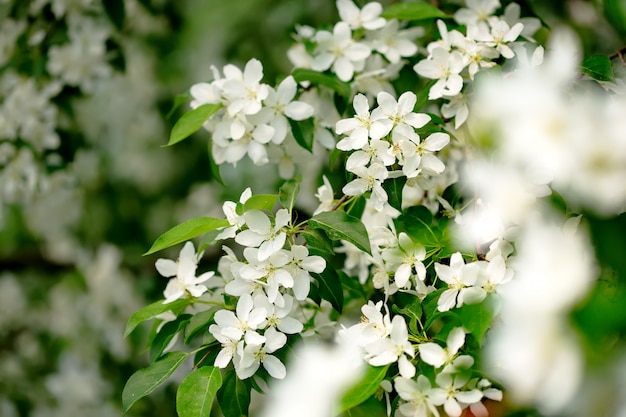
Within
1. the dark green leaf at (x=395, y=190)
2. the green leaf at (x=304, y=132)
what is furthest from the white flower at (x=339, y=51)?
the dark green leaf at (x=395, y=190)

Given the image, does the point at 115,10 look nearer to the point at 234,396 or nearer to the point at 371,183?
the point at 371,183

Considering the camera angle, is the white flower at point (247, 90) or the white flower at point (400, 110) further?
the white flower at point (247, 90)

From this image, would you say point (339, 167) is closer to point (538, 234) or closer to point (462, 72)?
point (462, 72)

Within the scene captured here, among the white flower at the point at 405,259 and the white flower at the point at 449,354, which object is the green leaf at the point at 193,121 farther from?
the white flower at the point at 449,354

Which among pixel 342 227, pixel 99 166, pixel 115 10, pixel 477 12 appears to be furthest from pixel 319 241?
pixel 99 166

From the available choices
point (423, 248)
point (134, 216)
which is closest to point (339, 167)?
point (423, 248)

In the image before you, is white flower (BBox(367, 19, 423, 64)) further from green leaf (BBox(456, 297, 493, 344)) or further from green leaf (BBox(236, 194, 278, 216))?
green leaf (BBox(456, 297, 493, 344))

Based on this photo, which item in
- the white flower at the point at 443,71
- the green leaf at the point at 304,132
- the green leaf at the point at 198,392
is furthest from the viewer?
the green leaf at the point at 304,132
